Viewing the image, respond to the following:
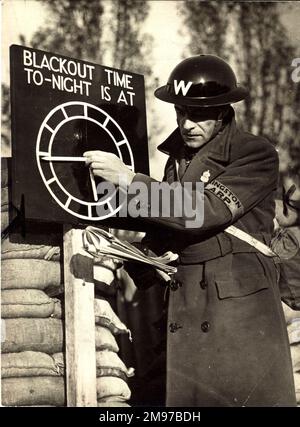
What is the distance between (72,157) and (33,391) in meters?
1.22

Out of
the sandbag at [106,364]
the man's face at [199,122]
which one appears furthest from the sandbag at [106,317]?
the man's face at [199,122]

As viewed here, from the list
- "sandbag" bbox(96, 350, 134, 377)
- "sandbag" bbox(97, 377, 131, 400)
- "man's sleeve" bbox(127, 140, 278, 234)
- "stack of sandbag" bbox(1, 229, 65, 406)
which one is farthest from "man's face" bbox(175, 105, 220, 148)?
"sandbag" bbox(97, 377, 131, 400)

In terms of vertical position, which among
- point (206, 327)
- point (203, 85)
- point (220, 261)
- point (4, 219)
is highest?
point (203, 85)

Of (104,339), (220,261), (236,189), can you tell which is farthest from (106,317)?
(236,189)

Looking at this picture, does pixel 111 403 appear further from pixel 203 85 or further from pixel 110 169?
pixel 203 85

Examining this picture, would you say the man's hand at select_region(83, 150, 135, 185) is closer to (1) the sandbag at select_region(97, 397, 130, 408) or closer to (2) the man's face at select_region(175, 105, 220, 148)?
(2) the man's face at select_region(175, 105, 220, 148)

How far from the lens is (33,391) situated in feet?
15.9

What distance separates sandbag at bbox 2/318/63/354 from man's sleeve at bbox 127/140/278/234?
2.61ft

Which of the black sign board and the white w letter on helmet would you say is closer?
the black sign board

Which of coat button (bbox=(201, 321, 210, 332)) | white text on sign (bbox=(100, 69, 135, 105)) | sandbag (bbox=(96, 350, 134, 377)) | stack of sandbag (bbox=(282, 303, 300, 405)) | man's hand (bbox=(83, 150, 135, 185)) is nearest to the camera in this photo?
man's hand (bbox=(83, 150, 135, 185))

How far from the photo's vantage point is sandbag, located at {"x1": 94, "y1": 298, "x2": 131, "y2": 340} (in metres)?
5.08

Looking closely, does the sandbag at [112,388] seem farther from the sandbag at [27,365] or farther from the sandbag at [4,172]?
the sandbag at [4,172]
